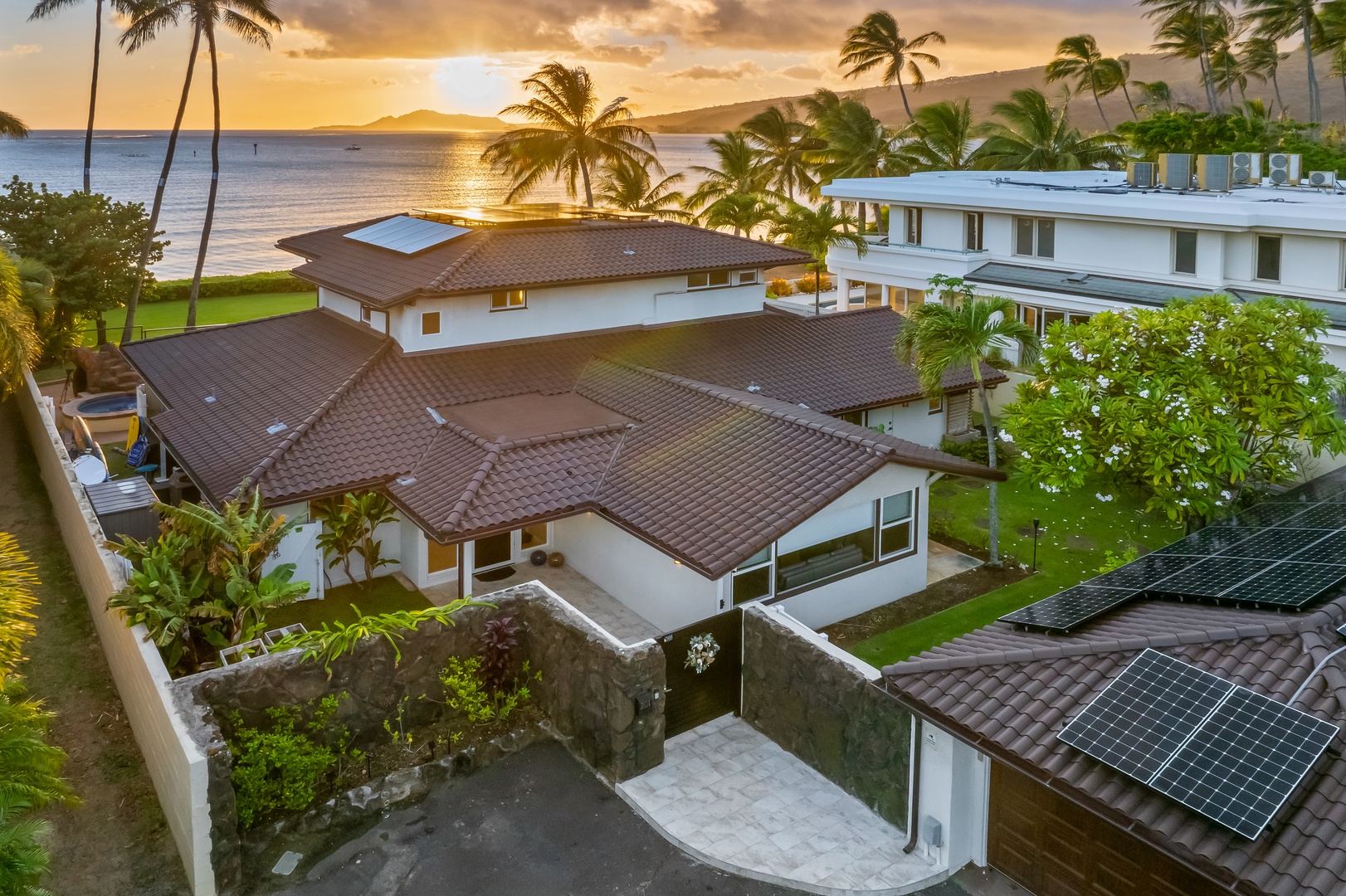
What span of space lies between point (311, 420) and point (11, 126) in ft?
98.4

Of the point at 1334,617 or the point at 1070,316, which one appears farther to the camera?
the point at 1070,316

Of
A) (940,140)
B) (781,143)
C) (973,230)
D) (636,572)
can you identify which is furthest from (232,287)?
(636,572)

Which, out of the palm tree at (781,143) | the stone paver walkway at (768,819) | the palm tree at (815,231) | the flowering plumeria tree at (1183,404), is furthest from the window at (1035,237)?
the stone paver walkway at (768,819)

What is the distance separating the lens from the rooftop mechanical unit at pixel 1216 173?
37.0m

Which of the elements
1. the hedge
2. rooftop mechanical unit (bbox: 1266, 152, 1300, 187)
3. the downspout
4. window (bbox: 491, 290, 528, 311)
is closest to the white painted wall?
the downspout

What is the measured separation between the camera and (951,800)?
13.3 meters

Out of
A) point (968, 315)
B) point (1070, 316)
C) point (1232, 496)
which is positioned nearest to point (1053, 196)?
point (1070, 316)

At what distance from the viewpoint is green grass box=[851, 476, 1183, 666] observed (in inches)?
792

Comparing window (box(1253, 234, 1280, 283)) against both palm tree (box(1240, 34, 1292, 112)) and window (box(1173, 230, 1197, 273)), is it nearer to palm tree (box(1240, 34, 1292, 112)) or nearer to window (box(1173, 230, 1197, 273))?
window (box(1173, 230, 1197, 273))

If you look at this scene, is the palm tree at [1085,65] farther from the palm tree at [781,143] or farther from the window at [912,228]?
the window at [912,228]

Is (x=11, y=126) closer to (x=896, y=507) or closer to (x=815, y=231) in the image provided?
(x=815, y=231)

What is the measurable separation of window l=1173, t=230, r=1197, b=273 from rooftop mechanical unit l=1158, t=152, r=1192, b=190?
6.00m

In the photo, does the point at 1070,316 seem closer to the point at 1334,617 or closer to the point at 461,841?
the point at 1334,617

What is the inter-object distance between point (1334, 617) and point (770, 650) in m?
7.27
